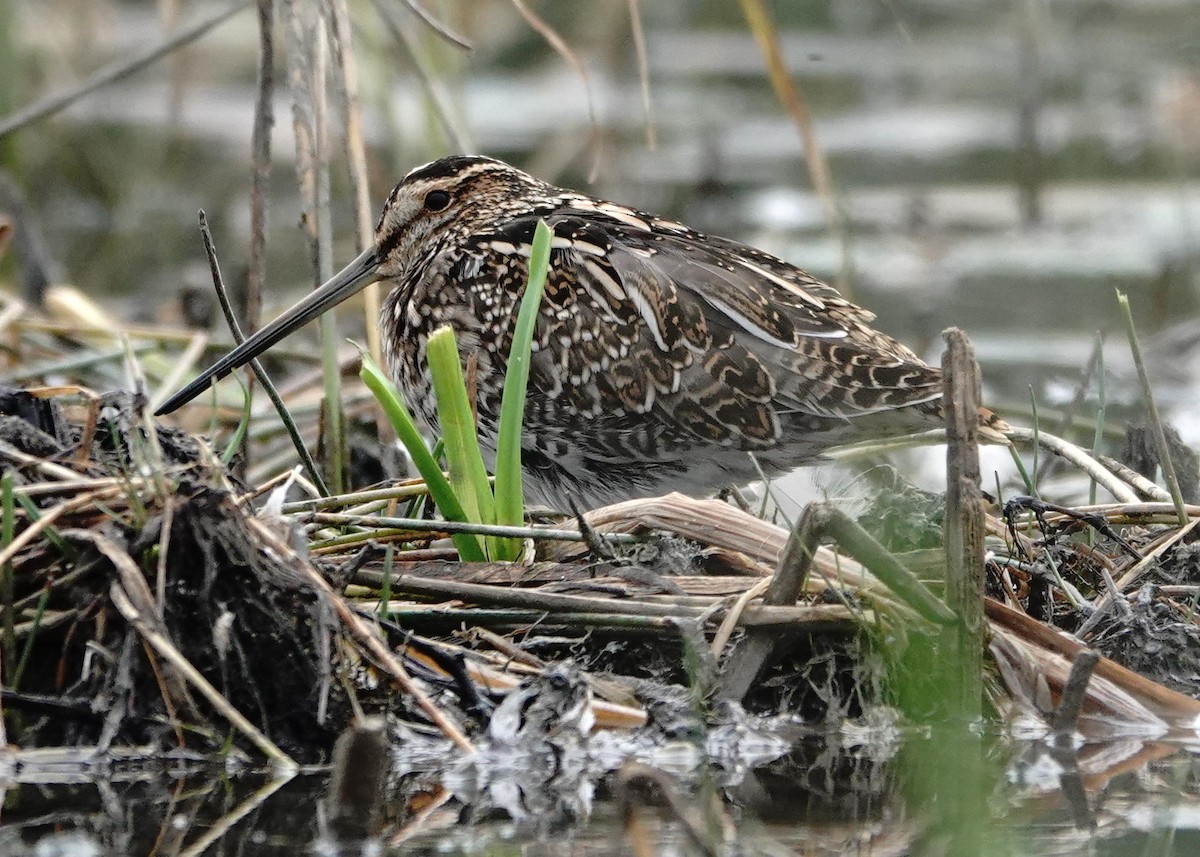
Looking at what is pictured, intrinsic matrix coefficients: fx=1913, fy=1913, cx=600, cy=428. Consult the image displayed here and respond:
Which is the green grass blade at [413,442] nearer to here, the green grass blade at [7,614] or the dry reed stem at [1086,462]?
the green grass blade at [7,614]

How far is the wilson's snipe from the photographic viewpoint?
4688 mm

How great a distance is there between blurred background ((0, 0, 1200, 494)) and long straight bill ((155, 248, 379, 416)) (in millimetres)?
737

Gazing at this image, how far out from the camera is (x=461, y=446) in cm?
414

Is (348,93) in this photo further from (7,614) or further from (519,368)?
(7,614)

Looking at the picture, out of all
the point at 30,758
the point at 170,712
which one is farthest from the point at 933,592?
the point at 30,758

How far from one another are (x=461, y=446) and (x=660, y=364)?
0.75 meters

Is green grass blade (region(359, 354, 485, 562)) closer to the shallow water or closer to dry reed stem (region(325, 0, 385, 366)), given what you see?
the shallow water

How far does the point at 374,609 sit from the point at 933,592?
43.5 inches

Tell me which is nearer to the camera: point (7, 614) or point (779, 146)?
point (7, 614)

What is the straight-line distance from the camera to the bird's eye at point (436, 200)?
551cm

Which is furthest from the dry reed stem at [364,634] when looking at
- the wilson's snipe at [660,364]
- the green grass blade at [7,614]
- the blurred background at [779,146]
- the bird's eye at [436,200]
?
the bird's eye at [436,200]

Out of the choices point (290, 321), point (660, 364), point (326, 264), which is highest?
point (326, 264)

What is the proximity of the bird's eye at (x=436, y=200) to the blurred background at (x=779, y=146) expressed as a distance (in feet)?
1.49

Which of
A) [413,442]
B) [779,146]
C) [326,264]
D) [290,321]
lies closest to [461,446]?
[413,442]
